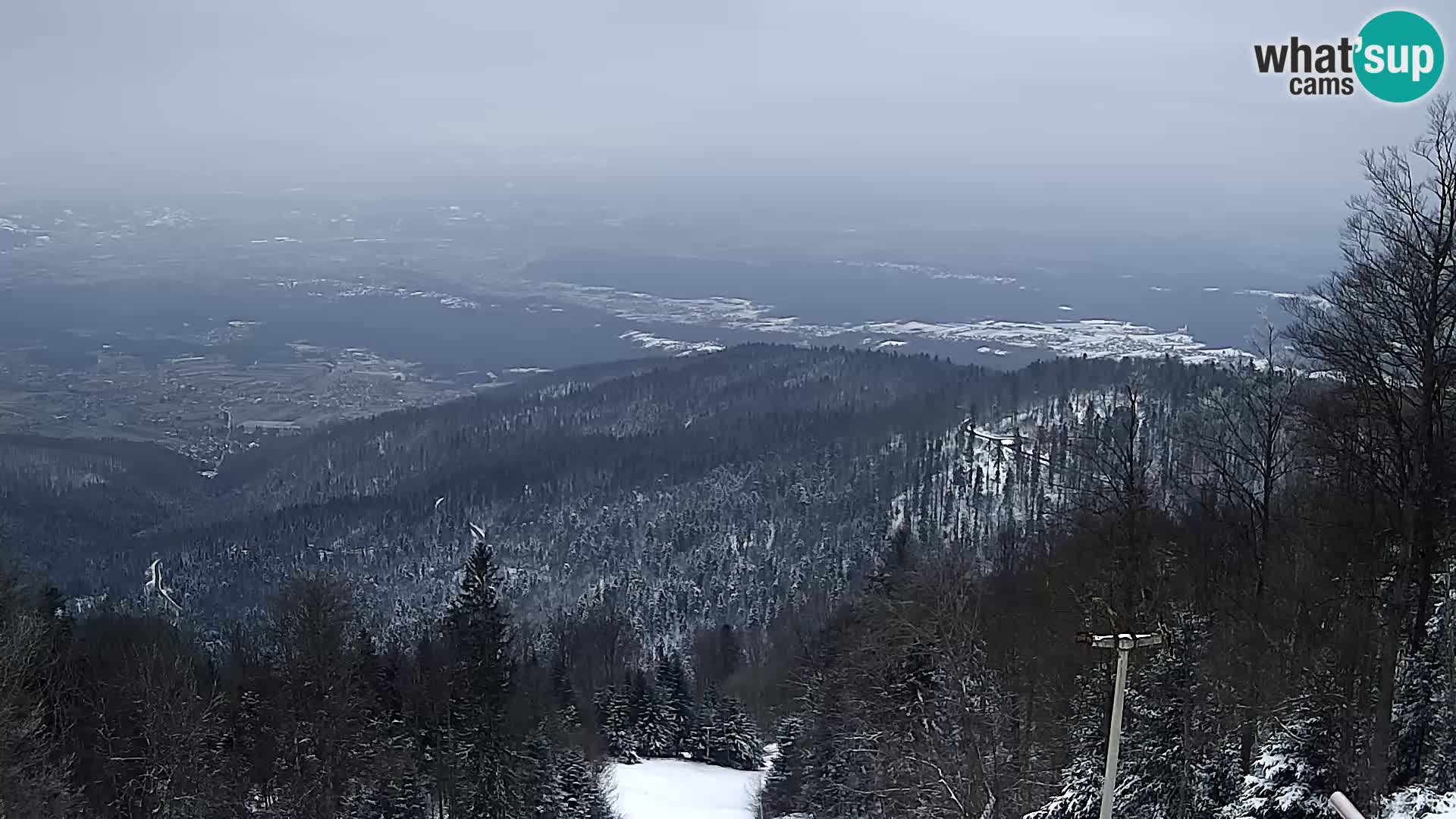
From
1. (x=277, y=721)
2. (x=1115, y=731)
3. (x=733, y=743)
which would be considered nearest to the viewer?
(x=1115, y=731)

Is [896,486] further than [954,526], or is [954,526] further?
[896,486]

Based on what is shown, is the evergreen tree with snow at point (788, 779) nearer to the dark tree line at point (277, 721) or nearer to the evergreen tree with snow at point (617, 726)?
the dark tree line at point (277, 721)

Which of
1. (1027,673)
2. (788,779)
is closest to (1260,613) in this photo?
(1027,673)

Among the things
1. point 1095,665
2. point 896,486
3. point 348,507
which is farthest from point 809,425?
point 1095,665

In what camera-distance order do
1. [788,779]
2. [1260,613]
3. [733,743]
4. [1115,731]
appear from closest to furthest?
[1115,731], [1260,613], [788,779], [733,743]

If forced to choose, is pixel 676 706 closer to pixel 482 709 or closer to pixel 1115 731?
pixel 482 709

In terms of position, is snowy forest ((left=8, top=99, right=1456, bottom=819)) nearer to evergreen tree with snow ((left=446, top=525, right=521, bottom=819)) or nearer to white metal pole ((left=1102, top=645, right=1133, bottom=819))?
evergreen tree with snow ((left=446, top=525, right=521, bottom=819))

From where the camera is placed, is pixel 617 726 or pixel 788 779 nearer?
pixel 788 779

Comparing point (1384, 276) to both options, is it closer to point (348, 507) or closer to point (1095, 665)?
point (1095, 665)

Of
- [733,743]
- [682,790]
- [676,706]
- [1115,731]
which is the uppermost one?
[1115,731]
